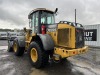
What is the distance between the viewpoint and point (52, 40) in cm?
770

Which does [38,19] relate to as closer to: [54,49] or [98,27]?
[54,49]

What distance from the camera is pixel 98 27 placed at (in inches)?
753

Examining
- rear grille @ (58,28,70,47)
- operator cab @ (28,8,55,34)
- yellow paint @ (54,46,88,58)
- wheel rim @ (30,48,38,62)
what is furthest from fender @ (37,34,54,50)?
operator cab @ (28,8,55,34)

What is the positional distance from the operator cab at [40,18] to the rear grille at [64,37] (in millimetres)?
1597

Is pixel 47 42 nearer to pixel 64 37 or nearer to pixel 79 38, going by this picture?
pixel 64 37

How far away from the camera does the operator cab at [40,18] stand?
8711 mm

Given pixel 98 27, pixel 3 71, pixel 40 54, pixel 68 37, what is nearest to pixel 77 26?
pixel 68 37

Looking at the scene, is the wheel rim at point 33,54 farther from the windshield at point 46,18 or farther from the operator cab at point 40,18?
the windshield at point 46,18

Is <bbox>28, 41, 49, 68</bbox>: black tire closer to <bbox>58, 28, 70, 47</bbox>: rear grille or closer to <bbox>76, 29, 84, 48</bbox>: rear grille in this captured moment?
<bbox>58, 28, 70, 47</bbox>: rear grille

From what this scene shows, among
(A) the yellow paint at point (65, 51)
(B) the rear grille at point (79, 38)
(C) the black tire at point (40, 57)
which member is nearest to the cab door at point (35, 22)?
(C) the black tire at point (40, 57)

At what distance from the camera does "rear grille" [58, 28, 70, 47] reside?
715 cm

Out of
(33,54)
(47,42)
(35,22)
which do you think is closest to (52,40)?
(47,42)

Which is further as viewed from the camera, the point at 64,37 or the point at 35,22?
the point at 35,22

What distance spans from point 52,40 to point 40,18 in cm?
166
